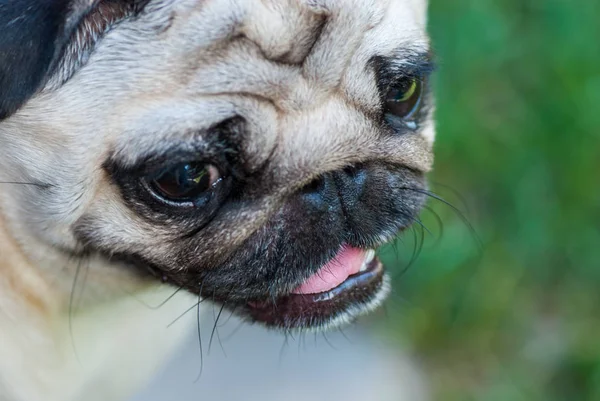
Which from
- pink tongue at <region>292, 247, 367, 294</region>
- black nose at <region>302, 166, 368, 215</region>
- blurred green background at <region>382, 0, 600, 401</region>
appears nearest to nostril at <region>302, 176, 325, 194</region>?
black nose at <region>302, 166, 368, 215</region>

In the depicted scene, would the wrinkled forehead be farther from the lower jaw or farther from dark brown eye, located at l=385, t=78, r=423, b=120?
the lower jaw

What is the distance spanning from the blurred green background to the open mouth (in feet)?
1.60

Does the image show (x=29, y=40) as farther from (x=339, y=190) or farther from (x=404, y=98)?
(x=404, y=98)

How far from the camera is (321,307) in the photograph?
157 cm

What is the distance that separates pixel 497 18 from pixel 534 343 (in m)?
1.16

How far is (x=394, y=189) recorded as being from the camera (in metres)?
1.50

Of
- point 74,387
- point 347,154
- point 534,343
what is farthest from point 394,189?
point 534,343

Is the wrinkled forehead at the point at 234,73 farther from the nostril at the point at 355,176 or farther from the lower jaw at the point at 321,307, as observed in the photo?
the lower jaw at the point at 321,307

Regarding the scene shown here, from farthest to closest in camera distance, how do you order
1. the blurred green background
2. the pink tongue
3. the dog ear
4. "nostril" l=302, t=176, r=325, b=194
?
the blurred green background < the pink tongue < "nostril" l=302, t=176, r=325, b=194 < the dog ear

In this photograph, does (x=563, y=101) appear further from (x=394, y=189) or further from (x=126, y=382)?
(x=126, y=382)

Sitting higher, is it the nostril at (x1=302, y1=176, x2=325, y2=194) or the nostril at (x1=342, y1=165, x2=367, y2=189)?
the nostril at (x1=342, y1=165, x2=367, y2=189)

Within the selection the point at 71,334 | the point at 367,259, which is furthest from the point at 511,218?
the point at 71,334

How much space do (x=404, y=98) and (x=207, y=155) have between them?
478mm

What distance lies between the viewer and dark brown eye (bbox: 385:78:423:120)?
1.47 meters
